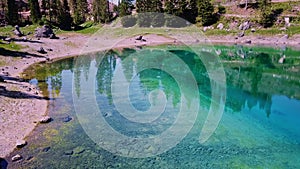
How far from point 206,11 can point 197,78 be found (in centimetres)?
5443

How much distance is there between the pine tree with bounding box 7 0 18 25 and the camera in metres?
89.6

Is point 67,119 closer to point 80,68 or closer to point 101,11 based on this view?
point 80,68

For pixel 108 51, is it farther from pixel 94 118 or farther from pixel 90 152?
pixel 90 152

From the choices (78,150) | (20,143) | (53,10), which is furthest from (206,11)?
(20,143)

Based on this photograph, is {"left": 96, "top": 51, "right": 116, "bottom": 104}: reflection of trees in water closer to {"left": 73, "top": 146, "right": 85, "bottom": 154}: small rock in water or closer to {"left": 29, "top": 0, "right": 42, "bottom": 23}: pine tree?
{"left": 73, "top": 146, "right": 85, "bottom": 154}: small rock in water

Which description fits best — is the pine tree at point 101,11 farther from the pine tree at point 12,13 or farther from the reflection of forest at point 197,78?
the reflection of forest at point 197,78

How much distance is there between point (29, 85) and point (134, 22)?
71.0 m

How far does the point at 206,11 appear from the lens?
92.3 metres

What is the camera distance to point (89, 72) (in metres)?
47.8

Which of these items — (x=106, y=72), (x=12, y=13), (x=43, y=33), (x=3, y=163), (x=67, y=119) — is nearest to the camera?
(x=3, y=163)

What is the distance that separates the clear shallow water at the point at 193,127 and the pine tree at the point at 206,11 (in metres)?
48.3

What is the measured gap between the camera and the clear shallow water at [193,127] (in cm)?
1959

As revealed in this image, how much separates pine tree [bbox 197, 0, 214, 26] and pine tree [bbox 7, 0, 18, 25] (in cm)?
6147

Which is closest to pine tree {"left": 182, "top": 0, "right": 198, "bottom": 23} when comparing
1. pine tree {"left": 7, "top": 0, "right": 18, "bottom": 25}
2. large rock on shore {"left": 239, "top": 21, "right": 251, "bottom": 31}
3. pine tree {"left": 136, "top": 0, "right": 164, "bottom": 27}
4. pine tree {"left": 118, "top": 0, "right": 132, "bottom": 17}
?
pine tree {"left": 136, "top": 0, "right": 164, "bottom": 27}
